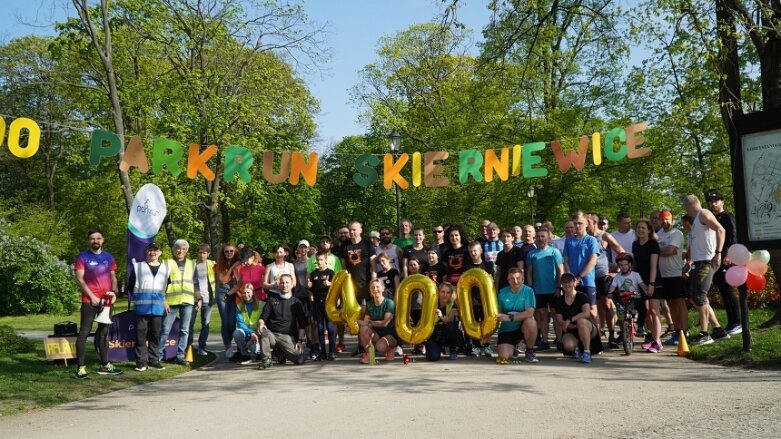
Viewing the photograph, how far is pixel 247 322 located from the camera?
10812 mm

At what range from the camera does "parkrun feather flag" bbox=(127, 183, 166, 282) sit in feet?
36.4

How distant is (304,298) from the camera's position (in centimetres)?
1124

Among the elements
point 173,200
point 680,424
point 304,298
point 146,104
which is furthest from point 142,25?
point 680,424

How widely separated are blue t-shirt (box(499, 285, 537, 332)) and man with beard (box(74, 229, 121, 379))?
5.42 metres

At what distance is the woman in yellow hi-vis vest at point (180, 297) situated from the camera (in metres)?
10.6

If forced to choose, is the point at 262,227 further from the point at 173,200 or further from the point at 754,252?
the point at 754,252

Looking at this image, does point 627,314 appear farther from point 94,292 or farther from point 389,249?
point 94,292

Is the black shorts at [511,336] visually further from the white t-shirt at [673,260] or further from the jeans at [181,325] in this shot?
the jeans at [181,325]

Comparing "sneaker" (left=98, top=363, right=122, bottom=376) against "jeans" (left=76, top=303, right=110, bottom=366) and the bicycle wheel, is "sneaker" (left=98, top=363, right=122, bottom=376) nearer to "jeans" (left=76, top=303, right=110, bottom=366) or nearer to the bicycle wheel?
"jeans" (left=76, top=303, right=110, bottom=366)

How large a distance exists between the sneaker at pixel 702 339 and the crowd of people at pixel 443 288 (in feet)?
0.05

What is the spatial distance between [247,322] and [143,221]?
7.99ft

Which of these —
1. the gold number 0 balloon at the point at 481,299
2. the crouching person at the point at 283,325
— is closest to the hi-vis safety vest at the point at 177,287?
the crouching person at the point at 283,325

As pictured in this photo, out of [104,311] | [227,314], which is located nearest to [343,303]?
[227,314]

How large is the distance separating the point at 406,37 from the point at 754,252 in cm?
3326
